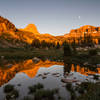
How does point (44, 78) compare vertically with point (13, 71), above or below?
above

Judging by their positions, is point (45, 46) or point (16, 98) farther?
point (45, 46)

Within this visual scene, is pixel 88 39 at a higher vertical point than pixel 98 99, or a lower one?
higher

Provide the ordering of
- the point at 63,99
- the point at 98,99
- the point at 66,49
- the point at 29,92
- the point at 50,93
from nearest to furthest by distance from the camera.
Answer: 1. the point at 98,99
2. the point at 63,99
3. the point at 50,93
4. the point at 29,92
5. the point at 66,49

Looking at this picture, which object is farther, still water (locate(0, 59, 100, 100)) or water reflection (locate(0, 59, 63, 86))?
water reflection (locate(0, 59, 63, 86))

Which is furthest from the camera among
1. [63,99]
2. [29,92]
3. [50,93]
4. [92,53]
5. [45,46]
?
[45,46]

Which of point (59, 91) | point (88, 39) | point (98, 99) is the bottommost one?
point (59, 91)

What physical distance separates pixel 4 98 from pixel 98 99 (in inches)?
371

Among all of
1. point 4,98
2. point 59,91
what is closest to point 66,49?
point 59,91

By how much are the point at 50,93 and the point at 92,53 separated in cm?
4069

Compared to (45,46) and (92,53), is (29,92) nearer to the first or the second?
(92,53)

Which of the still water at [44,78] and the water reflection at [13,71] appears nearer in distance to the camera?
the still water at [44,78]

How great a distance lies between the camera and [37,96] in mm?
10352

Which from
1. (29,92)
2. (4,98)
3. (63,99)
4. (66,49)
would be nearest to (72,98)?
(63,99)

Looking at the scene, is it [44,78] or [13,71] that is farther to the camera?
[13,71]
